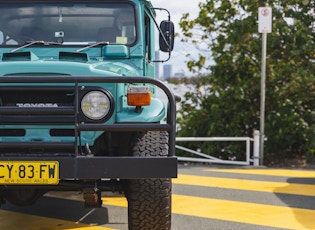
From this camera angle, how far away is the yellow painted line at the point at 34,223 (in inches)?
217

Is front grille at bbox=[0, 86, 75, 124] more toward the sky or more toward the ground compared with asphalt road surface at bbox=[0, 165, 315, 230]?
more toward the sky

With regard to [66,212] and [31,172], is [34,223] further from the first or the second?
[31,172]

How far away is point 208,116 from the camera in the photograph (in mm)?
12336

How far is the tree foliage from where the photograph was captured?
36.1 ft

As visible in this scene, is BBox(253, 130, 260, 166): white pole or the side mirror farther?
BBox(253, 130, 260, 166): white pole

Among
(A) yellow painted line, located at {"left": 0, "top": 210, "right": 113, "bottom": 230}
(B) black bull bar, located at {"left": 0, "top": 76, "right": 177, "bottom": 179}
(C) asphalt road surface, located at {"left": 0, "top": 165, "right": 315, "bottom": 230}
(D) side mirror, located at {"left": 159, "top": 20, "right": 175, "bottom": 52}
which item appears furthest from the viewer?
(D) side mirror, located at {"left": 159, "top": 20, "right": 175, "bottom": 52}

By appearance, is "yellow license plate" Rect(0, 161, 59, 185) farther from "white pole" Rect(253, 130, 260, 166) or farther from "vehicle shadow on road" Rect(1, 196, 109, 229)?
"white pole" Rect(253, 130, 260, 166)

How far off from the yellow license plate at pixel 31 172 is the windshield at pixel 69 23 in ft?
5.91

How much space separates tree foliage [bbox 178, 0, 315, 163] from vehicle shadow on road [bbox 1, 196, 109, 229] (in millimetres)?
5475

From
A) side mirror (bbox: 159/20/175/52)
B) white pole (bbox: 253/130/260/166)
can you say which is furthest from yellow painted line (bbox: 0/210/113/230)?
white pole (bbox: 253/130/260/166)

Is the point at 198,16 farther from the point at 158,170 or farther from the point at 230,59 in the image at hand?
the point at 158,170

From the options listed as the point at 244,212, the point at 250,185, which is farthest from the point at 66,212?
the point at 250,185

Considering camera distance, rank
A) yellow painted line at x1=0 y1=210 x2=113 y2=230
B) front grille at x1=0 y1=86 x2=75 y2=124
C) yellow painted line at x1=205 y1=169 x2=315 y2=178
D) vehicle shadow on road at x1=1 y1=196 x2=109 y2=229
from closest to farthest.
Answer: front grille at x1=0 y1=86 x2=75 y2=124, yellow painted line at x1=0 y1=210 x2=113 y2=230, vehicle shadow on road at x1=1 y1=196 x2=109 y2=229, yellow painted line at x1=205 y1=169 x2=315 y2=178

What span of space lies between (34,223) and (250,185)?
11.4 ft
